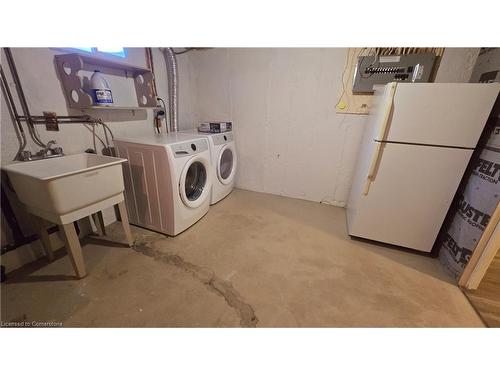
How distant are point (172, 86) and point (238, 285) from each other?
7.57ft

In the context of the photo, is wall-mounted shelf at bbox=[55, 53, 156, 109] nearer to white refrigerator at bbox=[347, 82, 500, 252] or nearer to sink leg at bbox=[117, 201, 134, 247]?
sink leg at bbox=[117, 201, 134, 247]

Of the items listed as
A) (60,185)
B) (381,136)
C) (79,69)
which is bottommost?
(60,185)

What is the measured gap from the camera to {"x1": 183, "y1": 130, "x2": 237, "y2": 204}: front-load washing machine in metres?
2.25

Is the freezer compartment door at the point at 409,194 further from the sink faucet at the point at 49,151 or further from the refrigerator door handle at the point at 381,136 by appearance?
the sink faucet at the point at 49,151

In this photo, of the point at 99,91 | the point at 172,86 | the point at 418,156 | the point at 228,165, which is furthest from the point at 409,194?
the point at 172,86

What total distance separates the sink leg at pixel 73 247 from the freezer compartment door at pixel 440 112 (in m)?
2.22

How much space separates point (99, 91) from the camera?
1584mm

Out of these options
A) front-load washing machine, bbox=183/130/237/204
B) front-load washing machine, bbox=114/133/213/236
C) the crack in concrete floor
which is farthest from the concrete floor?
front-load washing machine, bbox=183/130/237/204

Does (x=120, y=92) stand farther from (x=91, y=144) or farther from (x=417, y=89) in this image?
(x=417, y=89)

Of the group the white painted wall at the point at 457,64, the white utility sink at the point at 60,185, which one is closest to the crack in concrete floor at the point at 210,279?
the white utility sink at the point at 60,185

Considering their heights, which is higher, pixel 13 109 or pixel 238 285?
pixel 13 109

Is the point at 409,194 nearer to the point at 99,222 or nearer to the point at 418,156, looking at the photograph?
the point at 418,156

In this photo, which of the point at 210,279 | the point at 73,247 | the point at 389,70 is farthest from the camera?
the point at 389,70
